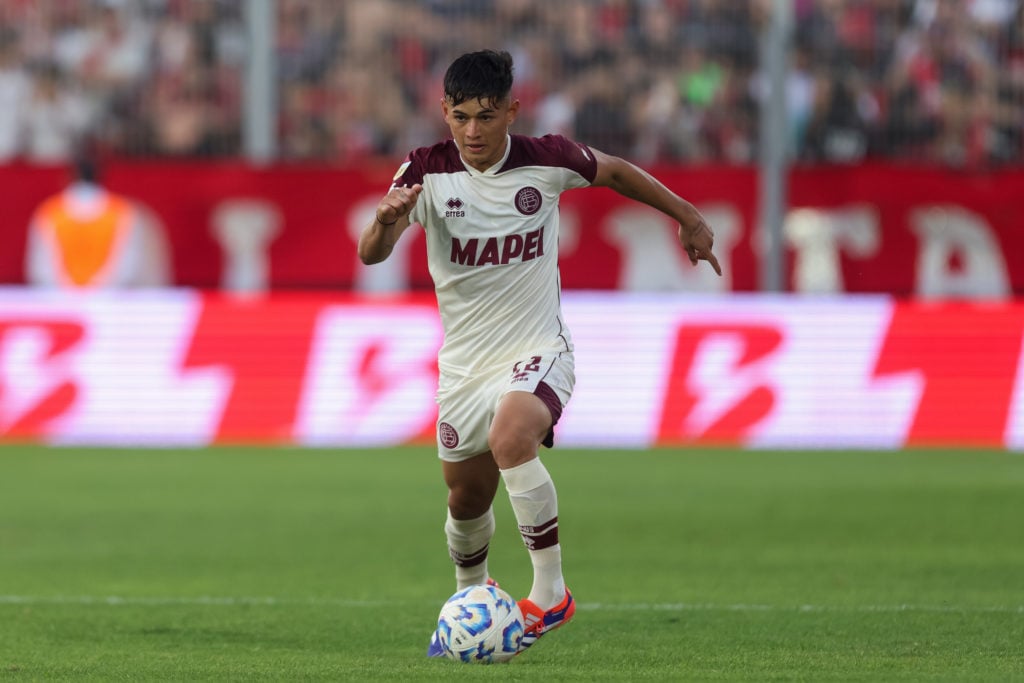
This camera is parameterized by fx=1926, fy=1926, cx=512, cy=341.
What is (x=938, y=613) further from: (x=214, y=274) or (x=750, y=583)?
(x=214, y=274)

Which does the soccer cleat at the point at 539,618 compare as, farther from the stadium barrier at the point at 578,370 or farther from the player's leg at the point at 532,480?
the stadium barrier at the point at 578,370

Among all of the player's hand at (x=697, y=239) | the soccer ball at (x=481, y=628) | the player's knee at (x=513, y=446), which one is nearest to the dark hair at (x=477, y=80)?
the player's hand at (x=697, y=239)

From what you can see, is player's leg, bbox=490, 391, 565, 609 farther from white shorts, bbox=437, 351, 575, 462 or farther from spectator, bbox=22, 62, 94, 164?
spectator, bbox=22, 62, 94, 164

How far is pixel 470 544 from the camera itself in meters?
6.97

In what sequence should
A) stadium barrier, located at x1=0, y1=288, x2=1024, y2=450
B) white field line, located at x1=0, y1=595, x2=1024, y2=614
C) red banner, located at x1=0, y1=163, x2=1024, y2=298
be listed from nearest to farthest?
white field line, located at x1=0, y1=595, x2=1024, y2=614 < stadium barrier, located at x1=0, y1=288, x2=1024, y2=450 < red banner, located at x1=0, y1=163, x2=1024, y2=298

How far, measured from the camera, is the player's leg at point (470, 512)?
6824 mm

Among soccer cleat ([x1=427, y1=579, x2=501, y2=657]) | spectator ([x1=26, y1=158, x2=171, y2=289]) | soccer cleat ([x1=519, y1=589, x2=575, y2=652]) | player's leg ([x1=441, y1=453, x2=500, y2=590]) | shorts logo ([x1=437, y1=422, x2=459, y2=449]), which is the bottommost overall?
spectator ([x1=26, y1=158, x2=171, y2=289])

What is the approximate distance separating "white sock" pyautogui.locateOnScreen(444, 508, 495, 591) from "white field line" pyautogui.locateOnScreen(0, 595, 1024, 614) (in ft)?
3.24

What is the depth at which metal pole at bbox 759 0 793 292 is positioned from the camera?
15.7m

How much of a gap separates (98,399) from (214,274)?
177cm

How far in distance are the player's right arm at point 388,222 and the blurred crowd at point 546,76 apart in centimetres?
989

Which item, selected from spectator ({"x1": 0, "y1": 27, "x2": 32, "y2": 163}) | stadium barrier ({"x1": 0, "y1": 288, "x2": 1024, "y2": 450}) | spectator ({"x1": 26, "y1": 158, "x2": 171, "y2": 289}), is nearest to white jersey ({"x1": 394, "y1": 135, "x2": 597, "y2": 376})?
stadium barrier ({"x1": 0, "y1": 288, "x2": 1024, "y2": 450})

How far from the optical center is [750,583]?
8719 millimetres

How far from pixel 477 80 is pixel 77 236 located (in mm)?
10952
